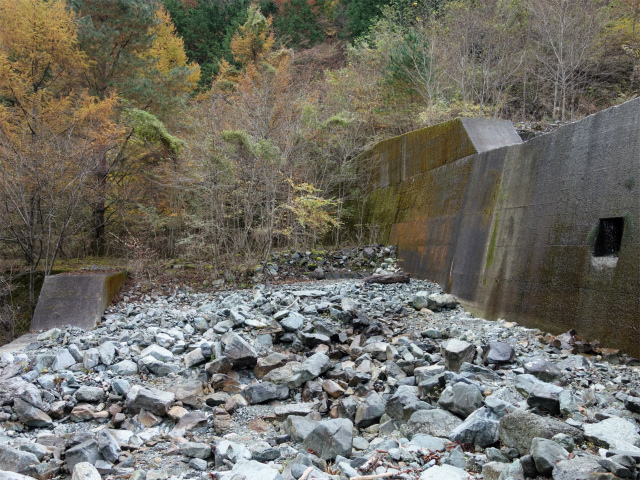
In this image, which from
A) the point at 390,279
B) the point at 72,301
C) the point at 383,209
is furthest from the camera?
the point at 383,209

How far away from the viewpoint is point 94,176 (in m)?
10.9

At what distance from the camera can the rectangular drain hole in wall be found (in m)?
3.66

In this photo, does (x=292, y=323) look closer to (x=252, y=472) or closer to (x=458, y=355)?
(x=458, y=355)

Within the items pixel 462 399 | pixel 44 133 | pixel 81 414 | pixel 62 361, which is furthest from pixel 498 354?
pixel 44 133

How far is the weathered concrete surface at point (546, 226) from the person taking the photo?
353cm

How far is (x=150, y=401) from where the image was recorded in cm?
311

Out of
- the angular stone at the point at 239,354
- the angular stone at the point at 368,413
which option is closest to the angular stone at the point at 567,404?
the angular stone at the point at 368,413

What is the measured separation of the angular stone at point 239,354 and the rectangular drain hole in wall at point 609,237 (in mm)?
3379

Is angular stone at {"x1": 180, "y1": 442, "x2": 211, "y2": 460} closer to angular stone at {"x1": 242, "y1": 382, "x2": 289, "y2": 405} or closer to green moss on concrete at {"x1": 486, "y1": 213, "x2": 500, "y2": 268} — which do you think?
angular stone at {"x1": 242, "y1": 382, "x2": 289, "y2": 405}

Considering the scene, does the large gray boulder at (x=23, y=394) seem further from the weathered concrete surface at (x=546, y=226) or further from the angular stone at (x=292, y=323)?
the weathered concrete surface at (x=546, y=226)

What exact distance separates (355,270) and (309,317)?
4.65 metres

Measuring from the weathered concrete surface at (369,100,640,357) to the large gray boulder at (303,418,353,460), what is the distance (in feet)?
8.17

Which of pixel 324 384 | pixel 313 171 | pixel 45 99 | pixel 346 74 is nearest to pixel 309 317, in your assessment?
pixel 324 384

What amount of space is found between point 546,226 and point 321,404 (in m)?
3.17
